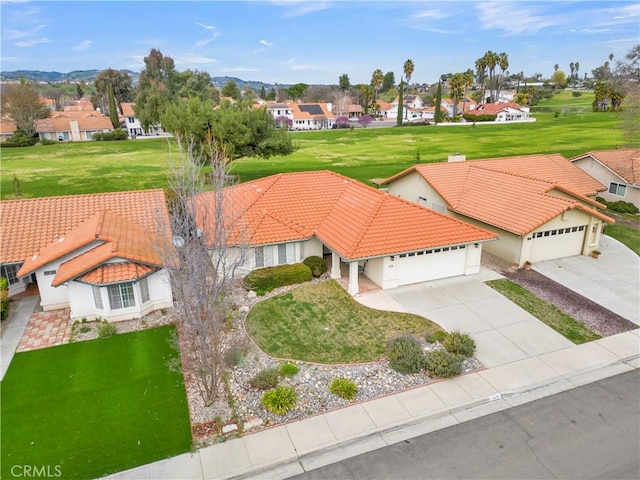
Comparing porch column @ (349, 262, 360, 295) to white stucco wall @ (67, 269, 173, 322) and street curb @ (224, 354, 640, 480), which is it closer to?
street curb @ (224, 354, 640, 480)

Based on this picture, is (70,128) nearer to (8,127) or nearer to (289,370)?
(8,127)

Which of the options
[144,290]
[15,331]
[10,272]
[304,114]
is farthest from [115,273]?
[304,114]

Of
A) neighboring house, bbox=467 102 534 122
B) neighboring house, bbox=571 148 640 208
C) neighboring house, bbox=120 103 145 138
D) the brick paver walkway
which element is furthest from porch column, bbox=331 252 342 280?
neighboring house, bbox=467 102 534 122

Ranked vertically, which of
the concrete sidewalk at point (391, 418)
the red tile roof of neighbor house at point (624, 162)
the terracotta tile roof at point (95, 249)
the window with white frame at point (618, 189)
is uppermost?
the red tile roof of neighbor house at point (624, 162)

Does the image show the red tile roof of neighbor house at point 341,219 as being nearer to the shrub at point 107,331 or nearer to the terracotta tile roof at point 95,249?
the terracotta tile roof at point 95,249

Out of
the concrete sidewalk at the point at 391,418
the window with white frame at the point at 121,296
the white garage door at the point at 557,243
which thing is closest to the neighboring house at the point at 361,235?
the white garage door at the point at 557,243

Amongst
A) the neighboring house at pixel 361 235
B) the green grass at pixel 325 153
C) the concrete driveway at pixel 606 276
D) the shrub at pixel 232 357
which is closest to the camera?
the shrub at pixel 232 357
